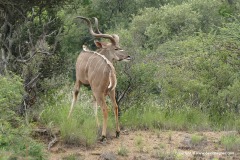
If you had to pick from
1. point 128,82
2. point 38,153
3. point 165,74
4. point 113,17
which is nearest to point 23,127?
point 38,153

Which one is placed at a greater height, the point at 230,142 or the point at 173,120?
the point at 230,142

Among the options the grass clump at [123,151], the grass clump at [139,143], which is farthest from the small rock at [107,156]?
the grass clump at [139,143]

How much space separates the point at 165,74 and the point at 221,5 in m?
18.5

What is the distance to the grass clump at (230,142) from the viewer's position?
24.7ft

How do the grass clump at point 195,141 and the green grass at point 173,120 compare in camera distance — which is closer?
→ the grass clump at point 195,141

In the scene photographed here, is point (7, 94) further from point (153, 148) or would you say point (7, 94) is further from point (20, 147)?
point (153, 148)

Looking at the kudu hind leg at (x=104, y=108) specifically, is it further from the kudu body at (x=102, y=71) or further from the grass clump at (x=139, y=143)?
the grass clump at (x=139, y=143)

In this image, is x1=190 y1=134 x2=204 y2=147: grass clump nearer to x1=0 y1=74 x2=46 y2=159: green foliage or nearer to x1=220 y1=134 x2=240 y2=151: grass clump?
x1=220 y1=134 x2=240 y2=151: grass clump

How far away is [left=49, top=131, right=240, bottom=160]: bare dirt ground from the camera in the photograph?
6.95m

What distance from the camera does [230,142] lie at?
24.9 feet

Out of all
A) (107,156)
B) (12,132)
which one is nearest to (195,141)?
(107,156)

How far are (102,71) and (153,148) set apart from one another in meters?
1.39

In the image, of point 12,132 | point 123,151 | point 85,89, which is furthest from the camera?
point 85,89

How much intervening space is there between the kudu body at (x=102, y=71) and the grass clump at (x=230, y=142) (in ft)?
5.44
